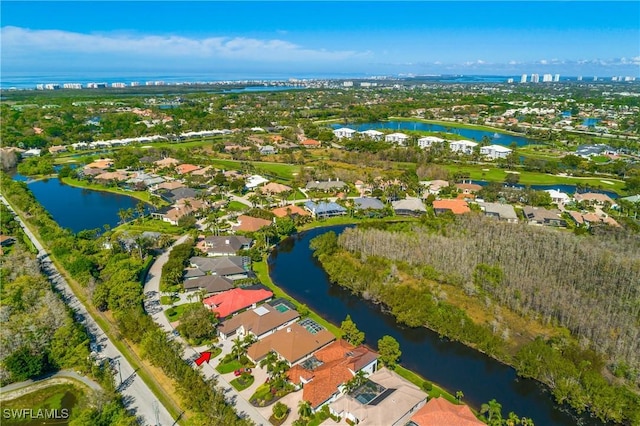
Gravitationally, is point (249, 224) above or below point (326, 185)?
below

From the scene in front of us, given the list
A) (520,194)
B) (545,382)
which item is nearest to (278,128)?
(520,194)

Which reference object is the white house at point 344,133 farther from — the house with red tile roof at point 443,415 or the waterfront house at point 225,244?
the house with red tile roof at point 443,415

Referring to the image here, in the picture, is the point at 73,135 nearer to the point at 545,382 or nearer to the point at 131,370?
the point at 131,370

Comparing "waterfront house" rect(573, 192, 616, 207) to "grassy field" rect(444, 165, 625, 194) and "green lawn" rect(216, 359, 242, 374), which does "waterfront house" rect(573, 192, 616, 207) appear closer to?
"grassy field" rect(444, 165, 625, 194)

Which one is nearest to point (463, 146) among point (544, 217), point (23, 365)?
point (544, 217)

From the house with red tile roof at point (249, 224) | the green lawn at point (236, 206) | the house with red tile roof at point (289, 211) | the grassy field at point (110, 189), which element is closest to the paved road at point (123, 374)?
the house with red tile roof at point (249, 224)

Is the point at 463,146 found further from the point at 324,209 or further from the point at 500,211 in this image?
the point at 324,209
